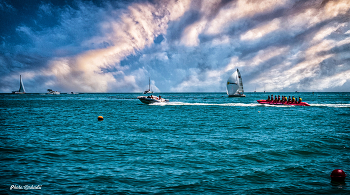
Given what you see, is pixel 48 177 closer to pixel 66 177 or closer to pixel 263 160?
pixel 66 177

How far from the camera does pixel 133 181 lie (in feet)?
34.1

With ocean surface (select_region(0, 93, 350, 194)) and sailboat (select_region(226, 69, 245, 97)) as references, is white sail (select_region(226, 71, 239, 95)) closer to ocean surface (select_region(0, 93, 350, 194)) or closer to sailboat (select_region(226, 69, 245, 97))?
sailboat (select_region(226, 69, 245, 97))

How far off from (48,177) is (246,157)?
10936 mm

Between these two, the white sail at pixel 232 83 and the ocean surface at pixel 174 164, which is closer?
the ocean surface at pixel 174 164

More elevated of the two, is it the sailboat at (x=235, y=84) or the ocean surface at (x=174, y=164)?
the sailboat at (x=235, y=84)

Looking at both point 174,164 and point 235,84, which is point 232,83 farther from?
point 174,164

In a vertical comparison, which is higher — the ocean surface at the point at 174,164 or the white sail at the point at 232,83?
the white sail at the point at 232,83

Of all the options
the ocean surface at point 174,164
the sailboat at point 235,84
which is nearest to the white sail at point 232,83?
the sailboat at point 235,84

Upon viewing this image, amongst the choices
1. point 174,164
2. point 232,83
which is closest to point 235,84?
point 232,83

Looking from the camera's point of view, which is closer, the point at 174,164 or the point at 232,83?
the point at 174,164

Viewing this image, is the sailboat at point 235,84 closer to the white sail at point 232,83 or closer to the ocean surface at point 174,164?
the white sail at point 232,83

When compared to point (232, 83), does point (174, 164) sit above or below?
below

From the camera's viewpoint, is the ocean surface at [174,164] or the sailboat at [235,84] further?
the sailboat at [235,84]

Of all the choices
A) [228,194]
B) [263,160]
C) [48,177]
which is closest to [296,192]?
[228,194]
